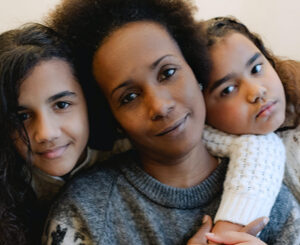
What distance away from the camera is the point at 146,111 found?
2.99ft

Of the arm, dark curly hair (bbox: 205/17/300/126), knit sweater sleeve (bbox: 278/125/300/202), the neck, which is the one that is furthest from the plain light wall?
the arm

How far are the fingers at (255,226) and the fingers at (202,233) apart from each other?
75 mm

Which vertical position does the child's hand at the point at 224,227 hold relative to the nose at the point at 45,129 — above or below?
below

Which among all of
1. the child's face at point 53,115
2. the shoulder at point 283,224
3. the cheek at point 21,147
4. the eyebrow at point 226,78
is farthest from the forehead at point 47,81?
the shoulder at point 283,224

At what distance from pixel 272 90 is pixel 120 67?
0.42 m

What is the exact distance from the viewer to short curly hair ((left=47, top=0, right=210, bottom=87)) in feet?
3.10

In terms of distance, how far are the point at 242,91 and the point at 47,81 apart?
19.0 inches

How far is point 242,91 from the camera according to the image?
1071mm

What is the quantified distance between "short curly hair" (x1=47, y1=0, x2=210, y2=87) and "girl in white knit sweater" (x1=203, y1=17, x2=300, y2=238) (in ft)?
0.18

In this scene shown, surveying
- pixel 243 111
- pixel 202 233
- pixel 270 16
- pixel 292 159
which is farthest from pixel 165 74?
pixel 270 16

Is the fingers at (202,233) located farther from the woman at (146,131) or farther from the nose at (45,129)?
the nose at (45,129)

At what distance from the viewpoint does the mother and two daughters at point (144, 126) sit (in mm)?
923

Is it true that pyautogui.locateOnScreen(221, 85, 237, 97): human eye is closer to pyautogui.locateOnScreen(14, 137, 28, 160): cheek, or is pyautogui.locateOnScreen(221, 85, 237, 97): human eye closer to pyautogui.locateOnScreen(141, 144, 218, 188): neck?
pyautogui.locateOnScreen(141, 144, 218, 188): neck

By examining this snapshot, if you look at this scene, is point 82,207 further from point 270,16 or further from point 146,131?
point 270,16
